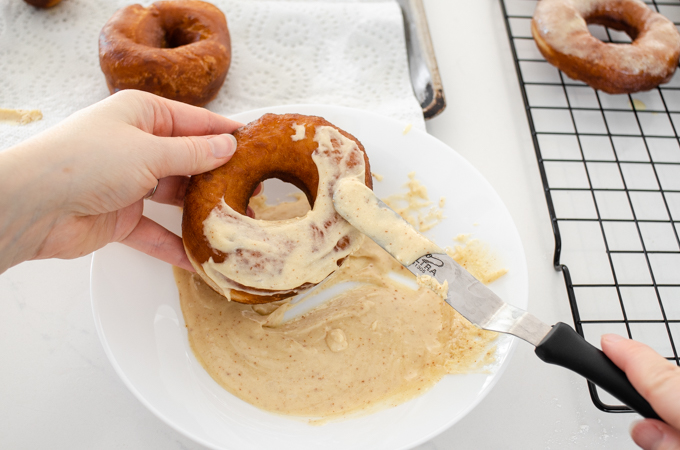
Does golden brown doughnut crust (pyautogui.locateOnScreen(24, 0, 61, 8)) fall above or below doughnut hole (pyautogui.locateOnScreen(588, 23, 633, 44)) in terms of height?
above

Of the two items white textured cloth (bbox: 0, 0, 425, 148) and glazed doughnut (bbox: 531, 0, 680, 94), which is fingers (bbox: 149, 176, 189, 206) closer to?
white textured cloth (bbox: 0, 0, 425, 148)

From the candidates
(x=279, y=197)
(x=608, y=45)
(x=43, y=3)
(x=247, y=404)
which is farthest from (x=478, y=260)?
(x=43, y=3)

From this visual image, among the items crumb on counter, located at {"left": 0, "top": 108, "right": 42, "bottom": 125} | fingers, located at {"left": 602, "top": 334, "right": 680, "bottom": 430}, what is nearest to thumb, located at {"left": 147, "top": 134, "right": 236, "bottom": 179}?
crumb on counter, located at {"left": 0, "top": 108, "right": 42, "bottom": 125}

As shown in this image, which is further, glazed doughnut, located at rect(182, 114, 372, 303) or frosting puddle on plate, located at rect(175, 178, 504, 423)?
frosting puddle on plate, located at rect(175, 178, 504, 423)

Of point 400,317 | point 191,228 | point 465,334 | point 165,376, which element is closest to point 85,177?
point 191,228

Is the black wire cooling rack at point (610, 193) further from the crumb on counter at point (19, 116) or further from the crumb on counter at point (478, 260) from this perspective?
the crumb on counter at point (19, 116)

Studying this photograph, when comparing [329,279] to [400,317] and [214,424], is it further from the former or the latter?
[214,424]

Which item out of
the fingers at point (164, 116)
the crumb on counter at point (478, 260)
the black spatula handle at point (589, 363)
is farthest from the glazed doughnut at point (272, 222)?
the black spatula handle at point (589, 363)
